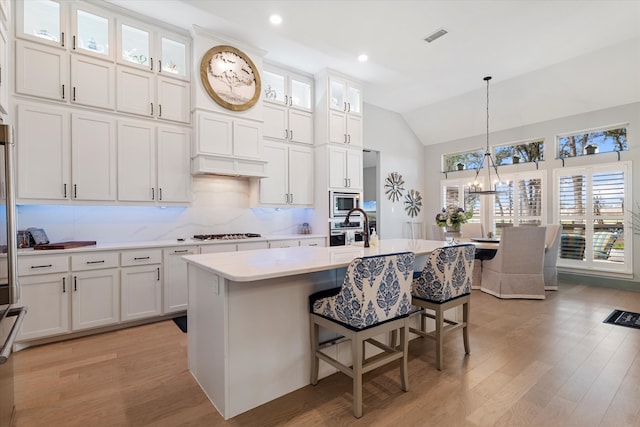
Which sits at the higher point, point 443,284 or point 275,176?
point 275,176

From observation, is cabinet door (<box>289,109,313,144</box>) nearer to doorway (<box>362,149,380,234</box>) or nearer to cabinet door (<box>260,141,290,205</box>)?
cabinet door (<box>260,141,290,205</box>)

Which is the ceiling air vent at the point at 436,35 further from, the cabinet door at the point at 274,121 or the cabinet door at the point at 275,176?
the cabinet door at the point at 275,176

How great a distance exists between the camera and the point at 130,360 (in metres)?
2.57

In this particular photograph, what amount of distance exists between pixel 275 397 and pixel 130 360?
4.54 ft

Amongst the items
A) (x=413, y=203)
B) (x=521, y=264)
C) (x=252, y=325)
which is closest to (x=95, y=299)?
(x=252, y=325)

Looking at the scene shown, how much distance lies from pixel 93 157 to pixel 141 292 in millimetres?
1507

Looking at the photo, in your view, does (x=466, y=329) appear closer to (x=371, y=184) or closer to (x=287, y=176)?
(x=287, y=176)

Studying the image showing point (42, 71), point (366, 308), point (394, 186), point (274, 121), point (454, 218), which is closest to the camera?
point (366, 308)

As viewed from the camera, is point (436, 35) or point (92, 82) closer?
point (92, 82)

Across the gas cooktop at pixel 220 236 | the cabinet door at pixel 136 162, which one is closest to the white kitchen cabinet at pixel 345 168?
the gas cooktop at pixel 220 236

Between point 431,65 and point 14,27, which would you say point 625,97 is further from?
point 14,27

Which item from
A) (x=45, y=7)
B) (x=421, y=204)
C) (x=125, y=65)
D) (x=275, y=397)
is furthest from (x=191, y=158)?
(x=421, y=204)

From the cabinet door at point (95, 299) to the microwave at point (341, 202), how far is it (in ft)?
9.65

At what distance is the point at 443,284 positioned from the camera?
2.39m
